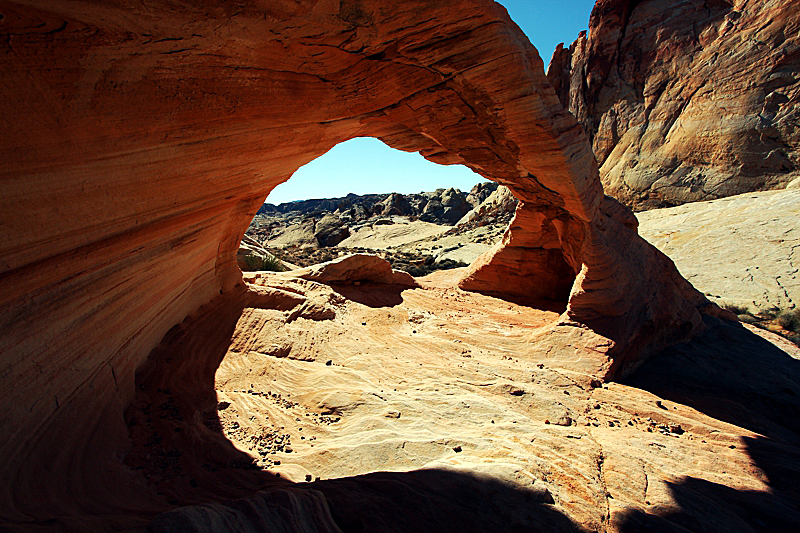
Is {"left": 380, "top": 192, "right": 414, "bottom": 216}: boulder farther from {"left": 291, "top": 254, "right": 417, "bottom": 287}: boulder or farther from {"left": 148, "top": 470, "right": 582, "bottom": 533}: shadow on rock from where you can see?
{"left": 148, "top": 470, "right": 582, "bottom": 533}: shadow on rock

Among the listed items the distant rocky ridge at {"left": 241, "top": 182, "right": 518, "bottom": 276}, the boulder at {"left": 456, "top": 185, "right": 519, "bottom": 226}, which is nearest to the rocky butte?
the distant rocky ridge at {"left": 241, "top": 182, "right": 518, "bottom": 276}

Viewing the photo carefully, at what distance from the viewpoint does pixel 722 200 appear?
57.5 ft

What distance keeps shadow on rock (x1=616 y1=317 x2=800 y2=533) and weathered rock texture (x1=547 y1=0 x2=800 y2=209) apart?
48.2 feet

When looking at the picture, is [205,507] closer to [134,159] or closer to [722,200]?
[134,159]

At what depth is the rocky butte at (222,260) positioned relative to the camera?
2.83 metres

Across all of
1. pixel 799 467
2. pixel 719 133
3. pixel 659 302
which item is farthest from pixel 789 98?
pixel 799 467

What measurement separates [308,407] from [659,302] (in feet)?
23.5

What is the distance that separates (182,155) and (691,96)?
84.4 ft

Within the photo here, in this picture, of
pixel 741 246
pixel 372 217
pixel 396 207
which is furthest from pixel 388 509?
pixel 396 207

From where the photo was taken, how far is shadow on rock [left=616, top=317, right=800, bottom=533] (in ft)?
10.5

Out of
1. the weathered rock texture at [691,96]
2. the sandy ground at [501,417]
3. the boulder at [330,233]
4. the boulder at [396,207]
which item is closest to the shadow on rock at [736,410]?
the sandy ground at [501,417]

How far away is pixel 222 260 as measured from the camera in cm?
746

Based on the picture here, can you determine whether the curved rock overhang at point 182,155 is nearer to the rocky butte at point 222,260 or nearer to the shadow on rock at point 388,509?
the rocky butte at point 222,260

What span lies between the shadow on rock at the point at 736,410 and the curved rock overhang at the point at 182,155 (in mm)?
633
